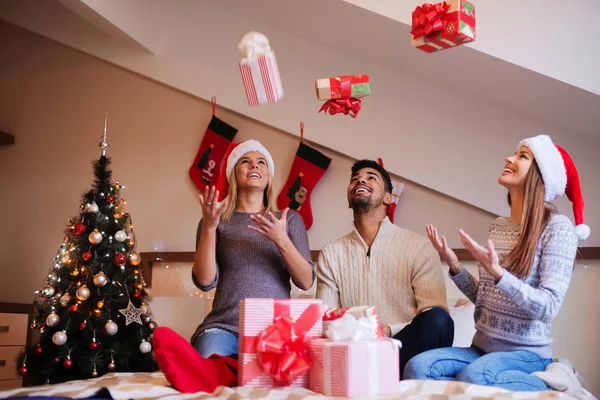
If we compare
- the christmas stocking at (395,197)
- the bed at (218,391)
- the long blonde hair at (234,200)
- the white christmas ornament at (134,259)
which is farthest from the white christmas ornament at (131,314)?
A: the christmas stocking at (395,197)

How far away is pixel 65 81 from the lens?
4449mm

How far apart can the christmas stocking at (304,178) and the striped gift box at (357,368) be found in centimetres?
204

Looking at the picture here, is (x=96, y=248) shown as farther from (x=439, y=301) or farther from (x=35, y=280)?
(x=439, y=301)

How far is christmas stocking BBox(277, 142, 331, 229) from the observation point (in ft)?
11.9

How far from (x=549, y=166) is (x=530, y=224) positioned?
0.22 metres

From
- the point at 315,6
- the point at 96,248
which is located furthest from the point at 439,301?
the point at 96,248

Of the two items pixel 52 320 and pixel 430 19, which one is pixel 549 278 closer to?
pixel 430 19

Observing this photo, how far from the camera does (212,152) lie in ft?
12.7

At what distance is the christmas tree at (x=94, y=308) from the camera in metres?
3.07

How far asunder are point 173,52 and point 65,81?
981 mm

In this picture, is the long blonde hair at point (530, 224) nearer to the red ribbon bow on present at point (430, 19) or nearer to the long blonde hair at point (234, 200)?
the red ribbon bow on present at point (430, 19)

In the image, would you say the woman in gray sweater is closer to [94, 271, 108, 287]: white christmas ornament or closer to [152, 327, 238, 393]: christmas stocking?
[152, 327, 238, 393]: christmas stocking

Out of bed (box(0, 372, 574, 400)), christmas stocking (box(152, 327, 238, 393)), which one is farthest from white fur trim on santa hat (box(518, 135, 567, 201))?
christmas stocking (box(152, 327, 238, 393))

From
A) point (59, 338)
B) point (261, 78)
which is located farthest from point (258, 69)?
point (59, 338)
